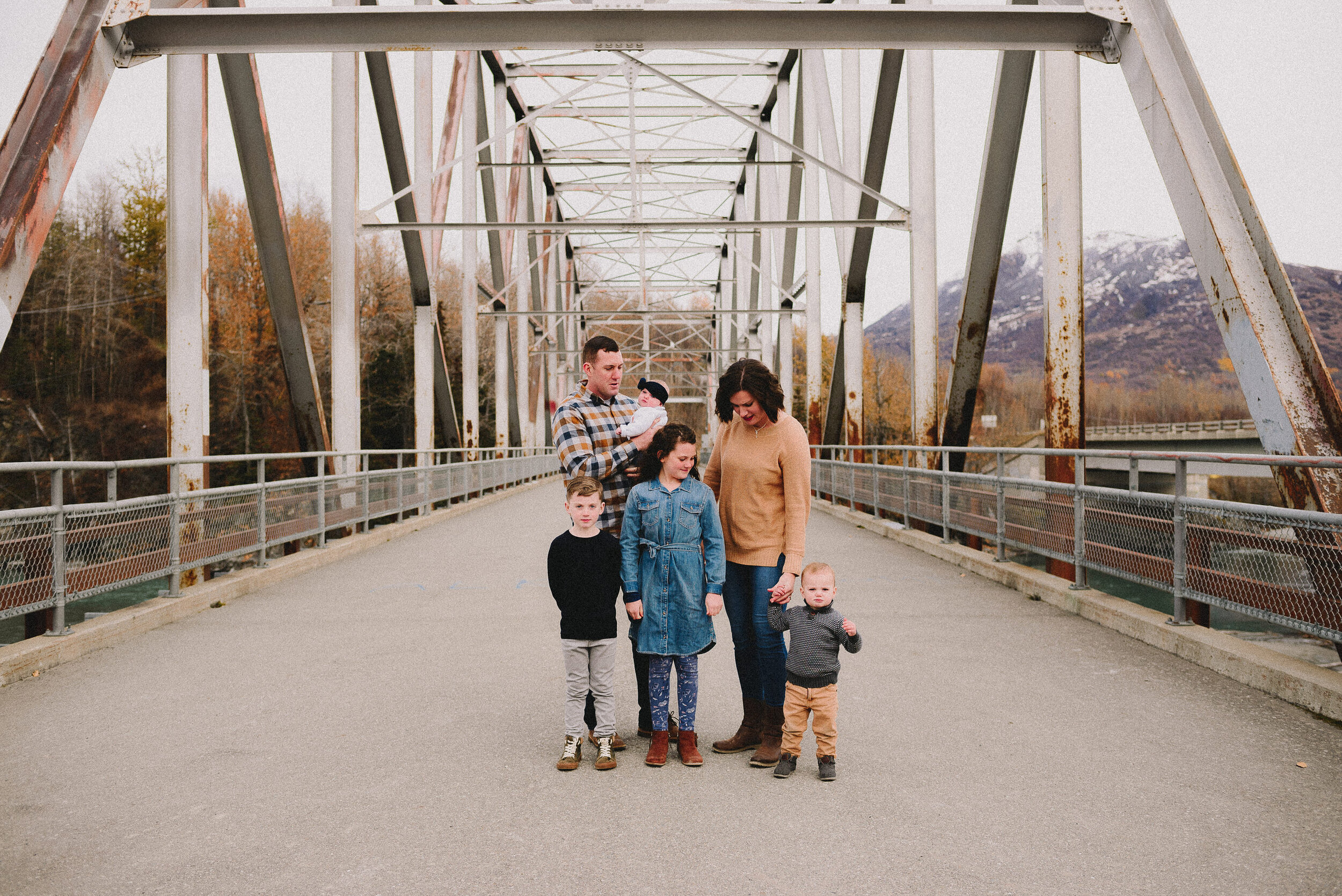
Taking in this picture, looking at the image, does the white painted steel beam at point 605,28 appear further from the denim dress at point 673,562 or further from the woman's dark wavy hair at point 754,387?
the denim dress at point 673,562

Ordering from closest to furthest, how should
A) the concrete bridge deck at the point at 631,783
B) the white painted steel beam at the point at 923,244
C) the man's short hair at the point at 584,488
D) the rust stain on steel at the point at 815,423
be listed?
the concrete bridge deck at the point at 631,783
the man's short hair at the point at 584,488
the white painted steel beam at the point at 923,244
the rust stain on steel at the point at 815,423

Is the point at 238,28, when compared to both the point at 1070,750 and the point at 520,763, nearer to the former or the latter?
the point at 520,763

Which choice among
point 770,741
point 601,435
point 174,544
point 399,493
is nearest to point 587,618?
point 601,435

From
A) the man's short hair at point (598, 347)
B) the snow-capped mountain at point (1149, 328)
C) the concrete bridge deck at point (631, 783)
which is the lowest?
the concrete bridge deck at point (631, 783)

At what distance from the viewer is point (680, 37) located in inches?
283

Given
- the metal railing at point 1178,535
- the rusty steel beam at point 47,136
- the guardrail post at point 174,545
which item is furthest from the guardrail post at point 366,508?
the metal railing at point 1178,535

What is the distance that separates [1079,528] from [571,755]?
4.44 meters

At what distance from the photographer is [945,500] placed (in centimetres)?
991

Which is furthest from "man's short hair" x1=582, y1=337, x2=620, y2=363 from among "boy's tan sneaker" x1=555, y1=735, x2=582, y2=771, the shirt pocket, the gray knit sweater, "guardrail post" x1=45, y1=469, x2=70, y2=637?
"guardrail post" x1=45, y1=469, x2=70, y2=637

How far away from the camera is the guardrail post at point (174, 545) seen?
6.95 metres

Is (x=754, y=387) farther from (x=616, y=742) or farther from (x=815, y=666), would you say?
(x=616, y=742)

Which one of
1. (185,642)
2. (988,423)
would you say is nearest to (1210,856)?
(185,642)

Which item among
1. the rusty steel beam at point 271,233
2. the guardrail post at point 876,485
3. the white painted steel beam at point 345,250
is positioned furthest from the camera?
the guardrail post at point 876,485

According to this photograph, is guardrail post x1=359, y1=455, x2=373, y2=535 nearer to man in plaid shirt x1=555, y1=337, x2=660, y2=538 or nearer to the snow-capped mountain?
man in plaid shirt x1=555, y1=337, x2=660, y2=538
